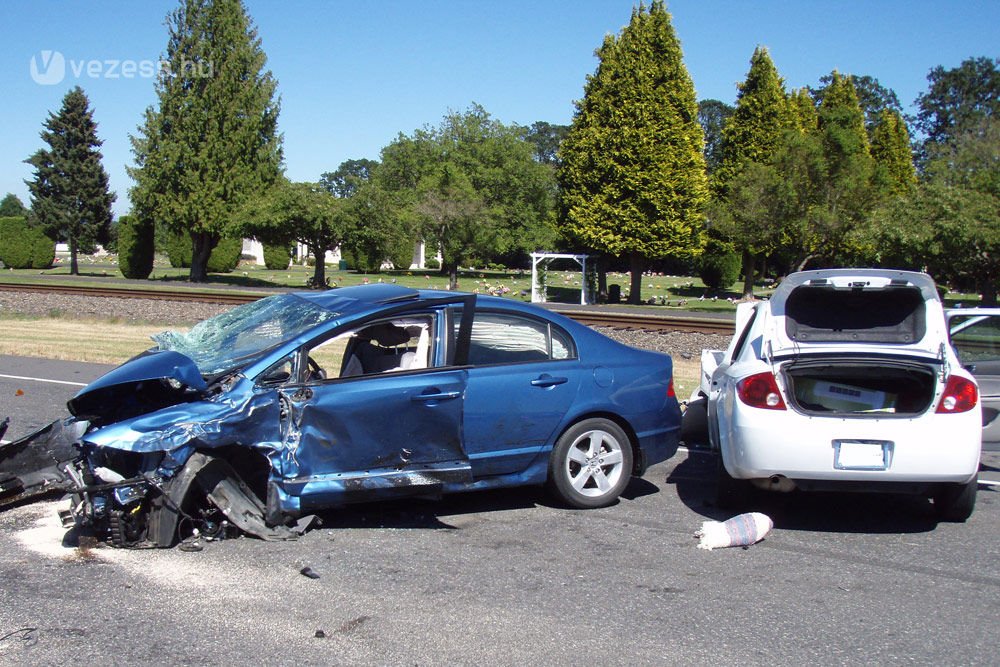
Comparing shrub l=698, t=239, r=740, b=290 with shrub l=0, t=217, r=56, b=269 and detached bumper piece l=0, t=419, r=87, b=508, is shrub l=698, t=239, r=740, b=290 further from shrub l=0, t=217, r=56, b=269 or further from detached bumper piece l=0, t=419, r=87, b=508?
detached bumper piece l=0, t=419, r=87, b=508

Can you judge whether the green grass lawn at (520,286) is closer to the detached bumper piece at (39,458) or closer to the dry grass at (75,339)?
the dry grass at (75,339)

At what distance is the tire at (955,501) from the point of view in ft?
20.6

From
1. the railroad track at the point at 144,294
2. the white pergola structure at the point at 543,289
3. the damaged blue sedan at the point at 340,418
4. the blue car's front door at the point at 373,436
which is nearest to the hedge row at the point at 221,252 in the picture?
the white pergola structure at the point at 543,289

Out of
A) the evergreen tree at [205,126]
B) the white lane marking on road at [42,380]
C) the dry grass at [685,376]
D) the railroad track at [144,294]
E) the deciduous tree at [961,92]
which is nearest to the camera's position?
the white lane marking on road at [42,380]

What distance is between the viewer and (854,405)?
662cm

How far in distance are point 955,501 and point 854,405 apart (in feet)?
2.98

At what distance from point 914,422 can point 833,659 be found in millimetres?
2303

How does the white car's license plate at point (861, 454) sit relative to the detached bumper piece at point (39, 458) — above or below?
above

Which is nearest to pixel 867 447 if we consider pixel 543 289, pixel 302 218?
pixel 543 289

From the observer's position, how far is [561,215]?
42156 mm

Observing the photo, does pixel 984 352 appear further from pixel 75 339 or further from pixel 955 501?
pixel 75 339

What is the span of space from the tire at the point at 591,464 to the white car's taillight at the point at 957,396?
2113 millimetres

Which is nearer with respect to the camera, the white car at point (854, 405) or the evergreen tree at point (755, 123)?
the white car at point (854, 405)

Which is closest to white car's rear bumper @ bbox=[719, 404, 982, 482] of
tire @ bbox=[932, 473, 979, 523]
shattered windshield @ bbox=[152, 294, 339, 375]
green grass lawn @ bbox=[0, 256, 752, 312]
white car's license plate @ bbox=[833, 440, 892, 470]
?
white car's license plate @ bbox=[833, 440, 892, 470]
